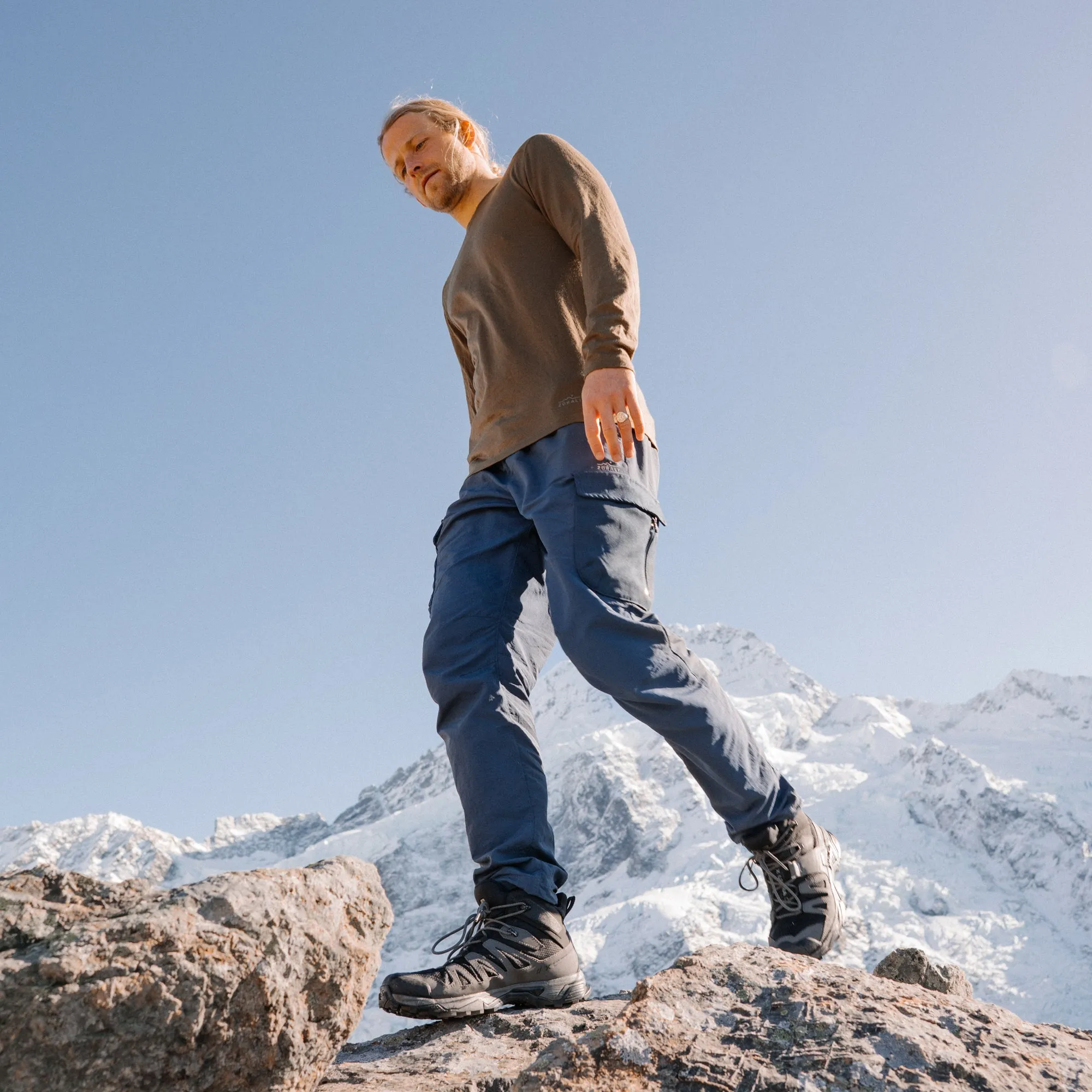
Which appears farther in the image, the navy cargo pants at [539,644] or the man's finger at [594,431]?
the man's finger at [594,431]

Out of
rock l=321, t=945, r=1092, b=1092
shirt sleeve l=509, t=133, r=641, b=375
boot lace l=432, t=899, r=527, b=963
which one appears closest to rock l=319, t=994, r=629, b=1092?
rock l=321, t=945, r=1092, b=1092

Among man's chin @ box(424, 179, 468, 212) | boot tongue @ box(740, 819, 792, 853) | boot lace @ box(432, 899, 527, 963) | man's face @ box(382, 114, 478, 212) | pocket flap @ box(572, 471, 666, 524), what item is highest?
man's face @ box(382, 114, 478, 212)

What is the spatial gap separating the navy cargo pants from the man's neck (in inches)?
45.8

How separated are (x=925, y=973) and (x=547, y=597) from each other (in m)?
1.71

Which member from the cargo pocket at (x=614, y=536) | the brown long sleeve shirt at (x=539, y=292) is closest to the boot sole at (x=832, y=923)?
the cargo pocket at (x=614, y=536)

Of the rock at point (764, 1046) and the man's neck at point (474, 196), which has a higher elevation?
the man's neck at point (474, 196)

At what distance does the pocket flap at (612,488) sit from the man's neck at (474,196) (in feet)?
4.41

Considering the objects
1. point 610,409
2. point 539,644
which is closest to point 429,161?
point 610,409

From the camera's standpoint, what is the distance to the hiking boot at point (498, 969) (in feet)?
7.32

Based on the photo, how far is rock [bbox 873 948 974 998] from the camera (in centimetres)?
297

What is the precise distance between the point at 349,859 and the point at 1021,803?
581ft

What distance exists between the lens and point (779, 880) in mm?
2689

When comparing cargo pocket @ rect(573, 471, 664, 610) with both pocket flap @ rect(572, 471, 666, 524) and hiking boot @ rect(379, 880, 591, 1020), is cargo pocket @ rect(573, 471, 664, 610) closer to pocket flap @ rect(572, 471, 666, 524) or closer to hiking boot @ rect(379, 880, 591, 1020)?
pocket flap @ rect(572, 471, 666, 524)

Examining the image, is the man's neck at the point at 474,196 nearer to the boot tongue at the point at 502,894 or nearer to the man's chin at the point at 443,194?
the man's chin at the point at 443,194
